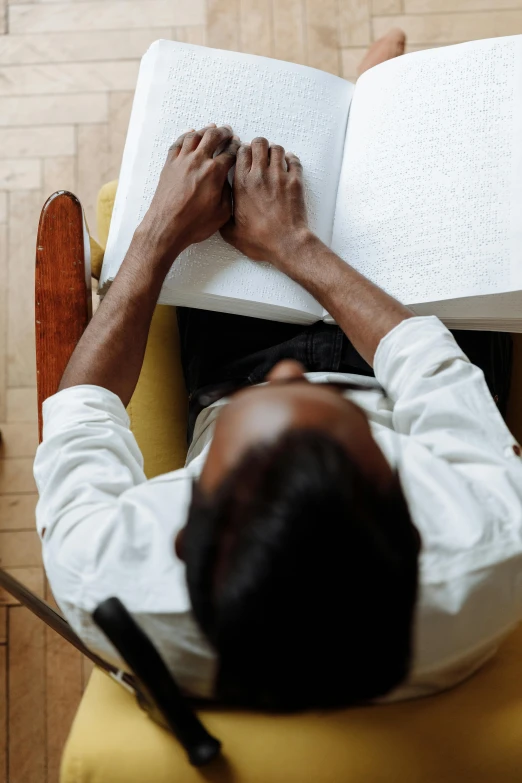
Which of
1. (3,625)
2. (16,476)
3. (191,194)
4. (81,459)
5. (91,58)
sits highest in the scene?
(91,58)

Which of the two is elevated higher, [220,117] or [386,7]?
[386,7]

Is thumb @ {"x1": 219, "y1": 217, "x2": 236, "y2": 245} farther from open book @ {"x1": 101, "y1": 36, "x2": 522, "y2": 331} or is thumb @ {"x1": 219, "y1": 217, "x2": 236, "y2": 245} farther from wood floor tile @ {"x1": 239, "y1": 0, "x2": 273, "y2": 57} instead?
wood floor tile @ {"x1": 239, "y1": 0, "x2": 273, "y2": 57}

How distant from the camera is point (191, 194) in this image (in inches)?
36.7

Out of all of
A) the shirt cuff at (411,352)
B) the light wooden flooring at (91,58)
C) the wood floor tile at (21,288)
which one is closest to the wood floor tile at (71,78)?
the light wooden flooring at (91,58)

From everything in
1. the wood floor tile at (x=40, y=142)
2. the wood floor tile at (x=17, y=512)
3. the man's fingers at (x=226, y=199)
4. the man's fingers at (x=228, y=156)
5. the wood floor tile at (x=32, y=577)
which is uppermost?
the man's fingers at (x=228, y=156)

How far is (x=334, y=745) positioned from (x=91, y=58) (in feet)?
5.38

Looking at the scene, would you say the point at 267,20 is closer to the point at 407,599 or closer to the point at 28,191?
the point at 28,191

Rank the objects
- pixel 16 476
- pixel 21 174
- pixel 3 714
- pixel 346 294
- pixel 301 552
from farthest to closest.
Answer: pixel 21 174 → pixel 16 476 → pixel 3 714 → pixel 346 294 → pixel 301 552

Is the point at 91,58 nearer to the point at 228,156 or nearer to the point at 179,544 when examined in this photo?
the point at 228,156

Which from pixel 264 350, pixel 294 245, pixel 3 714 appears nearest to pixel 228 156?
pixel 294 245

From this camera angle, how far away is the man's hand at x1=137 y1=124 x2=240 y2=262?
36.7 inches

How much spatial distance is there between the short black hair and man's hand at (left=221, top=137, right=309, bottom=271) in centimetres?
48

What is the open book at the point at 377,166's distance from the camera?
35.9 inches

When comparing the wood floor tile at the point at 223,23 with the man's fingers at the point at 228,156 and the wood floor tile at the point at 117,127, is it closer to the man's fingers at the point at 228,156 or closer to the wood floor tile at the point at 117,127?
the wood floor tile at the point at 117,127
